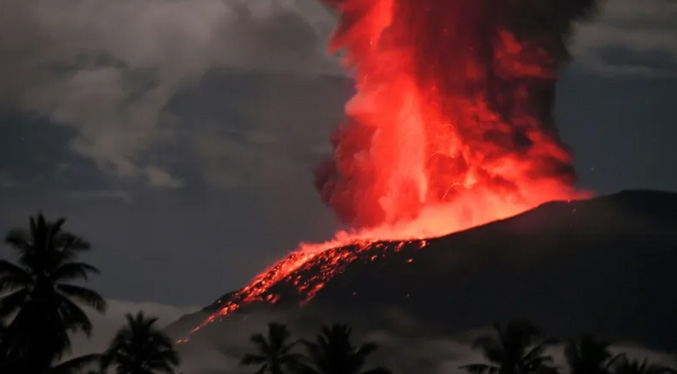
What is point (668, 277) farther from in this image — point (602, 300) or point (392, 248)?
point (392, 248)

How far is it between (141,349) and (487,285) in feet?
419

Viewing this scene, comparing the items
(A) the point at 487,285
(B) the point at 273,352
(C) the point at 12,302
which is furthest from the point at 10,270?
(A) the point at 487,285

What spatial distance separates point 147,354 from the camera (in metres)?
72.8

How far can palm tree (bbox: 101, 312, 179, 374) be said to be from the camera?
71875 mm

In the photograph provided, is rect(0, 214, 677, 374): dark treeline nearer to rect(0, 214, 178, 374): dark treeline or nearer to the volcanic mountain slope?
→ rect(0, 214, 178, 374): dark treeline

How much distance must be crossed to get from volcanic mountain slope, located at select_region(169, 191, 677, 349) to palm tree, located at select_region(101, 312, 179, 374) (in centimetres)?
10860

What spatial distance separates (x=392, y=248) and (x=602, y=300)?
30646 mm

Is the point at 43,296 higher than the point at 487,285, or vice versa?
the point at 487,285

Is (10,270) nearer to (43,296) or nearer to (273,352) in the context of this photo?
(43,296)

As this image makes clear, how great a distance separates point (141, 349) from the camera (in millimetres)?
72938

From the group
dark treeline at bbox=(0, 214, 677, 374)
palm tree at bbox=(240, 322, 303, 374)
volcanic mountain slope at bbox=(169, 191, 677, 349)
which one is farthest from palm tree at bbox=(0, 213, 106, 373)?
volcanic mountain slope at bbox=(169, 191, 677, 349)

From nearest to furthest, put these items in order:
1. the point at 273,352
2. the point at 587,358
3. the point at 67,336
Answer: the point at 67,336 → the point at 587,358 → the point at 273,352

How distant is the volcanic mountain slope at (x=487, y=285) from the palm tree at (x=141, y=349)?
108596mm

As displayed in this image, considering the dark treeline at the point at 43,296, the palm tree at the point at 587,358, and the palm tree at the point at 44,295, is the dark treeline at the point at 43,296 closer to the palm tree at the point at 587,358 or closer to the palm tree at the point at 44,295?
the palm tree at the point at 44,295
